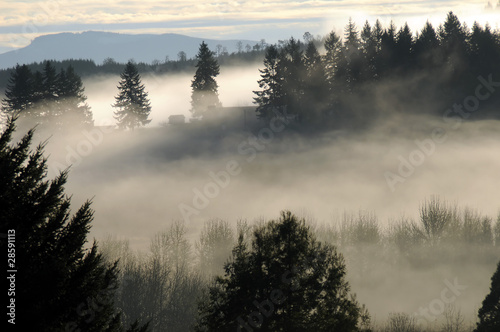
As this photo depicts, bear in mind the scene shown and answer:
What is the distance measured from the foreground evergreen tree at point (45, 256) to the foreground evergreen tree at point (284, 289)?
8.93 m

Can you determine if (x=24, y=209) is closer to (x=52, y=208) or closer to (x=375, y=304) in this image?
(x=52, y=208)

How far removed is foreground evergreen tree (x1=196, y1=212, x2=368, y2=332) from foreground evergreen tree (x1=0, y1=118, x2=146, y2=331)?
8.93 meters

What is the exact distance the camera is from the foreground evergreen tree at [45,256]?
42.6 feet

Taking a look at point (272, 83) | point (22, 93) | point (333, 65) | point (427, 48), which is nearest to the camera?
point (22, 93)

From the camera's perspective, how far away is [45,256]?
1359 cm

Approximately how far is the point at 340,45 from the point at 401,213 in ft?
121

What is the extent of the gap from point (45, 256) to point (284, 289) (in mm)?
11282

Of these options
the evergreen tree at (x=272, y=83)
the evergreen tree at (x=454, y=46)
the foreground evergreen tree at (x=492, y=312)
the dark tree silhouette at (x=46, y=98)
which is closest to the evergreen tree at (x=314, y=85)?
the evergreen tree at (x=272, y=83)

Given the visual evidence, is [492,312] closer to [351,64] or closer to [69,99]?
[351,64]

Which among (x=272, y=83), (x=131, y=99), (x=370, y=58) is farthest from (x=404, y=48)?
(x=131, y=99)

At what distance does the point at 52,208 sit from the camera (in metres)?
13.9

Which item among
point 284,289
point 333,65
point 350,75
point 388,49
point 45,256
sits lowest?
point 45,256

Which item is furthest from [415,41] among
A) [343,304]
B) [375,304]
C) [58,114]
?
[343,304]

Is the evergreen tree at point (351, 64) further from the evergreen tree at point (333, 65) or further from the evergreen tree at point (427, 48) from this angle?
→ the evergreen tree at point (427, 48)
